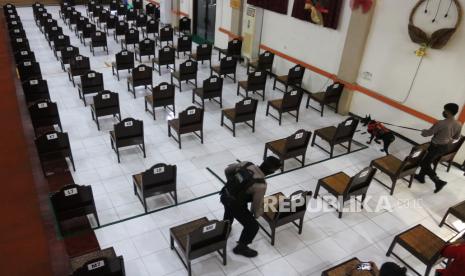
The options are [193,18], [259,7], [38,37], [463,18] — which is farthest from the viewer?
[193,18]

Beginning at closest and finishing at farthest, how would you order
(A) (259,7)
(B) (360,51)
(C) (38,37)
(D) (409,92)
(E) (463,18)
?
(E) (463,18)
(D) (409,92)
(B) (360,51)
(A) (259,7)
(C) (38,37)

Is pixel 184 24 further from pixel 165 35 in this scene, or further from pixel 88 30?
pixel 88 30

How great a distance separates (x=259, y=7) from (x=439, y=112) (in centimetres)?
572

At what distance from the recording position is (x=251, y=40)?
36.5 feet

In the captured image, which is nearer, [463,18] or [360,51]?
[463,18]

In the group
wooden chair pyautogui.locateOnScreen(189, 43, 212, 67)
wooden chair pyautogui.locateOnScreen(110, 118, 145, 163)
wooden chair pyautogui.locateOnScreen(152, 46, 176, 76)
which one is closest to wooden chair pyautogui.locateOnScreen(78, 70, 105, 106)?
wooden chair pyautogui.locateOnScreen(152, 46, 176, 76)

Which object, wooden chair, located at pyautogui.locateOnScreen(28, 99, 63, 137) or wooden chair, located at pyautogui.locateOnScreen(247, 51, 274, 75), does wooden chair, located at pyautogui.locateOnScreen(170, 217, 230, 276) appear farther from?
wooden chair, located at pyautogui.locateOnScreen(247, 51, 274, 75)

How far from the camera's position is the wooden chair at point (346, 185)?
5430mm

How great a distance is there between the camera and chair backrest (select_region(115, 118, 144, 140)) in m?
6.36

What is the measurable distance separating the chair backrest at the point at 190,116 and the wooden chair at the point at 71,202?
248 cm

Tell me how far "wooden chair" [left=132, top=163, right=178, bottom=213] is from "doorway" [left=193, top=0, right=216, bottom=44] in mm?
9158

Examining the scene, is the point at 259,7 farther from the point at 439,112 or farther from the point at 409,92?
the point at 439,112

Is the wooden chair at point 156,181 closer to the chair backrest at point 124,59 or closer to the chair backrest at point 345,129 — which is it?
the chair backrest at point 345,129

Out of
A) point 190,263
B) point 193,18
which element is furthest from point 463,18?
point 193,18
